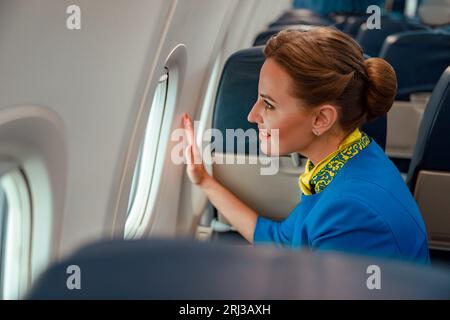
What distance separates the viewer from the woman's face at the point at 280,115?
1.42m

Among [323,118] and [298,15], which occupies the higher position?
[298,15]

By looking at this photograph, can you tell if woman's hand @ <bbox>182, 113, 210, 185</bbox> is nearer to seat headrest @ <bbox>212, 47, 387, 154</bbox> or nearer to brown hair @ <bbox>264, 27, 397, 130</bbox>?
seat headrest @ <bbox>212, 47, 387, 154</bbox>

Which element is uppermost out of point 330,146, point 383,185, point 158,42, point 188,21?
point 188,21

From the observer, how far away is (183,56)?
1.99 meters

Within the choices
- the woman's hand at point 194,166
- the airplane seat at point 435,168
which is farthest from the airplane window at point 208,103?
the airplane seat at point 435,168

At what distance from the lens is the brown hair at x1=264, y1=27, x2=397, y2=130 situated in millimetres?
1354

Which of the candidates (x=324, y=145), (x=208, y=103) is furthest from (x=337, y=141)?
(x=208, y=103)

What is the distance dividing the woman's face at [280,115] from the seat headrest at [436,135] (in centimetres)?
53

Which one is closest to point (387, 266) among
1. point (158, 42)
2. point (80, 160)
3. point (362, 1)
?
point (80, 160)

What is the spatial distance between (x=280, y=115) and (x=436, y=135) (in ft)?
2.06

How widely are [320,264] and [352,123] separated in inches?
42.1

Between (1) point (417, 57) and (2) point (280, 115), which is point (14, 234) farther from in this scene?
(1) point (417, 57)

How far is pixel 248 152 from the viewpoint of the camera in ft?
6.73
